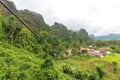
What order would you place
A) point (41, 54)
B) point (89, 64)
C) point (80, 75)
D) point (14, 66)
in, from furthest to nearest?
point (89, 64)
point (41, 54)
point (80, 75)
point (14, 66)

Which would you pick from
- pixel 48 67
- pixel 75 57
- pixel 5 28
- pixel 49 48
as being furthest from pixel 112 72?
pixel 48 67

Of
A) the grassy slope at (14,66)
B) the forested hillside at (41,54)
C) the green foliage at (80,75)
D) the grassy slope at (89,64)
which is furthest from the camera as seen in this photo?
the grassy slope at (89,64)

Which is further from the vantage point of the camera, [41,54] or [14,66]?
[41,54]

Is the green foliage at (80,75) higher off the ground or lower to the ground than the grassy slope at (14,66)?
lower

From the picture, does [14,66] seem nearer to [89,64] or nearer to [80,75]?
[80,75]

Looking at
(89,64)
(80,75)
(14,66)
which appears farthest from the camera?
(89,64)

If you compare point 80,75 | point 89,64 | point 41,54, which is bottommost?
point 80,75

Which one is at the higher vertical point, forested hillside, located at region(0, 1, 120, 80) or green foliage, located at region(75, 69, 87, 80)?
forested hillside, located at region(0, 1, 120, 80)

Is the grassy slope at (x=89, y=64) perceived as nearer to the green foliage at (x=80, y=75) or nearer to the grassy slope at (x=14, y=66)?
the green foliage at (x=80, y=75)

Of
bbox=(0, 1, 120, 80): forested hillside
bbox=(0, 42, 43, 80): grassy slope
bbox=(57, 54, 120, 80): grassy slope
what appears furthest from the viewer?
bbox=(57, 54, 120, 80): grassy slope

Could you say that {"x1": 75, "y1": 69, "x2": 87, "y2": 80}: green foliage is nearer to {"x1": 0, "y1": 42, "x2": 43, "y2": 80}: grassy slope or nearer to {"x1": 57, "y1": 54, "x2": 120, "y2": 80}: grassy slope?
{"x1": 57, "y1": 54, "x2": 120, "y2": 80}: grassy slope

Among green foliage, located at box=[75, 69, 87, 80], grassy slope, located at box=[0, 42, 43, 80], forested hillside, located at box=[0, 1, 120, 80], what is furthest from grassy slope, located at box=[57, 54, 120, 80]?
grassy slope, located at box=[0, 42, 43, 80]

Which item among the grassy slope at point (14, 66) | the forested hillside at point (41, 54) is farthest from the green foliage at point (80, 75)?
the grassy slope at point (14, 66)

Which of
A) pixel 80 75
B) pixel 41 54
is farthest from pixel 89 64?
pixel 80 75
